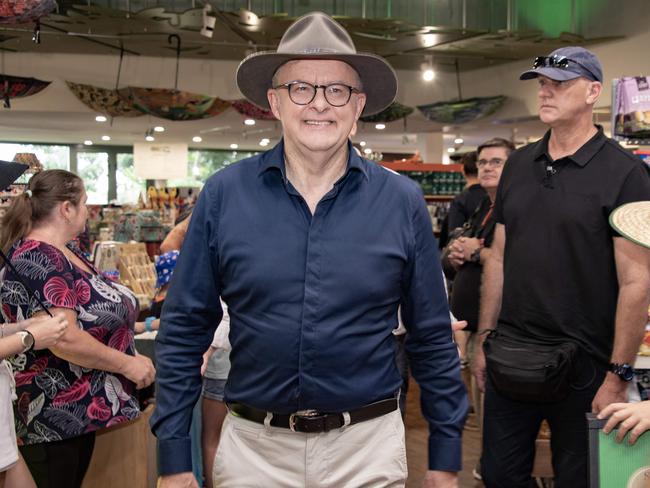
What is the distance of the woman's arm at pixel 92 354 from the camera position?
282cm

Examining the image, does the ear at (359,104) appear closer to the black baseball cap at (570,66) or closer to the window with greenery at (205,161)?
the black baseball cap at (570,66)

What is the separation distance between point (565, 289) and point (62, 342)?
1736mm

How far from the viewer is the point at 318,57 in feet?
6.23

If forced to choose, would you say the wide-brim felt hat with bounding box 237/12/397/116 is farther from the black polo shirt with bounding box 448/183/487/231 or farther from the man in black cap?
the black polo shirt with bounding box 448/183/487/231

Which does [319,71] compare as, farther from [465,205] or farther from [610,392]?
[465,205]

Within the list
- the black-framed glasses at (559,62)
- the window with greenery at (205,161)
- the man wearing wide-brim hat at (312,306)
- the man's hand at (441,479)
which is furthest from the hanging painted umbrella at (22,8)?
the window with greenery at (205,161)

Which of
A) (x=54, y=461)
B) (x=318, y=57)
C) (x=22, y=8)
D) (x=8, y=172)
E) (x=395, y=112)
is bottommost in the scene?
(x=54, y=461)

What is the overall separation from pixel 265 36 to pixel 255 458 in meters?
10.6

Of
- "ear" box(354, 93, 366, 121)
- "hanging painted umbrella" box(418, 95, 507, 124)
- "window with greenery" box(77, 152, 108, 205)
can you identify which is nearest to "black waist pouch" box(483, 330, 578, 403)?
"ear" box(354, 93, 366, 121)

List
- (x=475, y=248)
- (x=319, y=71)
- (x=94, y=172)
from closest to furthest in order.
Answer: (x=319, y=71) → (x=475, y=248) → (x=94, y=172)

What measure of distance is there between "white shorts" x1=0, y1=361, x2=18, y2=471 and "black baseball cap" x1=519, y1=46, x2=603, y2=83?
207 cm

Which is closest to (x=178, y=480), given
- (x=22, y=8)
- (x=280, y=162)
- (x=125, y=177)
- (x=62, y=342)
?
(x=280, y=162)

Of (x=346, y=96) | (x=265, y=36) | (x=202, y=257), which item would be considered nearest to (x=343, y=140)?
(x=346, y=96)

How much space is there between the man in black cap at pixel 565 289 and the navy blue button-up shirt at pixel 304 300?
83cm
